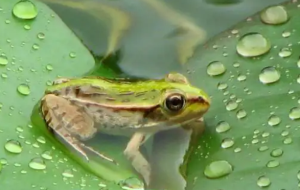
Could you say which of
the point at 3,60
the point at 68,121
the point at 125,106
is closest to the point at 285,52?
the point at 125,106

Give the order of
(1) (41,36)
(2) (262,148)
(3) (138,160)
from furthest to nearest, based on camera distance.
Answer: (1) (41,36) < (3) (138,160) < (2) (262,148)

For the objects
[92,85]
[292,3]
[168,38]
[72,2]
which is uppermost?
[292,3]

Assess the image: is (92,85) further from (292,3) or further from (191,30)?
(292,3)

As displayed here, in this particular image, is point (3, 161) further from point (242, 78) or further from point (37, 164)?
point (242, 78)

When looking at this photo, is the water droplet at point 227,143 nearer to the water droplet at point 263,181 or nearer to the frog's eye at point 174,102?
the water droplet at point 263,181

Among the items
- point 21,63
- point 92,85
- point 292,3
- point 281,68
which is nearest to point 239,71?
point 281,68

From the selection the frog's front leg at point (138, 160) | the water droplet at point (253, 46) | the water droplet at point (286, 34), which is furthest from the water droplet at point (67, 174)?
the water droplet at point (286, 34)
